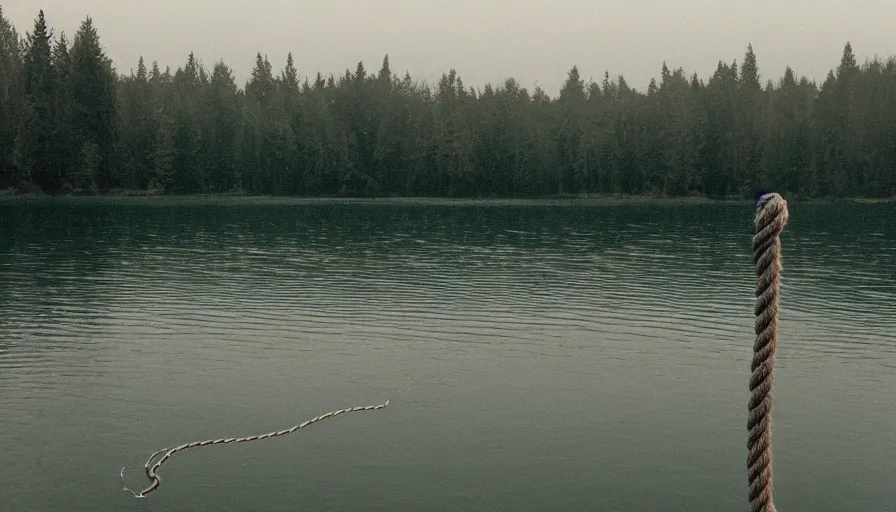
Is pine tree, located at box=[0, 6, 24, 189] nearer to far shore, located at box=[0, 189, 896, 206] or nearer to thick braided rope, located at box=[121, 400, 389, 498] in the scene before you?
far shore, located at box=[0, 189, 896, 206]

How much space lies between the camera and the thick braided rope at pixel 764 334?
6641 millimetres

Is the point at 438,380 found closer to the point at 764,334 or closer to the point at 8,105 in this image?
the point at 764,334

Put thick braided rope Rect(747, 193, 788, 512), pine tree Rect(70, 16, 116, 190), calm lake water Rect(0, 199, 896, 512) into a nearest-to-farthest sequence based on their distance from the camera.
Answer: thick braided rope Rect(747, 193, 788, 512) → calm lake water Rect(0, 199, 896, 512) → pine tree Rect(70, 16, 116, 190)

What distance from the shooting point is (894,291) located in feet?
178

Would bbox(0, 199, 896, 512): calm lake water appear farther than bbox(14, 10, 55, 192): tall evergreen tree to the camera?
No

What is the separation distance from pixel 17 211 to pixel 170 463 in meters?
111

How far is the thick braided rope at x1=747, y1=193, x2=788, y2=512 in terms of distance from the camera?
261 inches

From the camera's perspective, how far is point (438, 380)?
32.4 m

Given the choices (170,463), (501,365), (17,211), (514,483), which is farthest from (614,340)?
(17,211)

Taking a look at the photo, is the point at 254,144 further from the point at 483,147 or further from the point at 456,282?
the point at 456,282

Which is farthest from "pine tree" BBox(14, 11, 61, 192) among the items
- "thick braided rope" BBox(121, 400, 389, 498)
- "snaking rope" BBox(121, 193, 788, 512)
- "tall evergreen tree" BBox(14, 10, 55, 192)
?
"snaking rope" BBox(121, 193, 788, 512)

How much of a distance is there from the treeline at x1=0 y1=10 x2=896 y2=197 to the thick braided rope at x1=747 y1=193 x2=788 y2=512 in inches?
6602

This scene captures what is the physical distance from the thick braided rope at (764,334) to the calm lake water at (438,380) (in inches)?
539

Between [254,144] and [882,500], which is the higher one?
[254,144]
